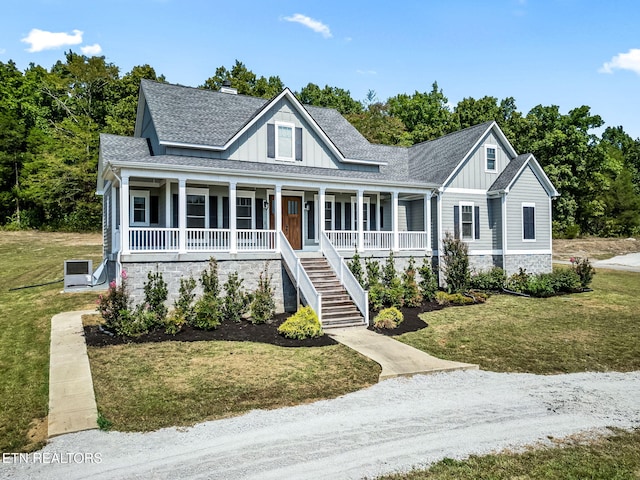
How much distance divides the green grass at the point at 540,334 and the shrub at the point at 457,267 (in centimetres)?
138

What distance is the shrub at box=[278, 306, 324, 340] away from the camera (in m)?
12.0

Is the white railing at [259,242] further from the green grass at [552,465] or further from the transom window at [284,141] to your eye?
the green grass at [552,465]

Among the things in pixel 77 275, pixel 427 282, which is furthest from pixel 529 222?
pixel 77 275

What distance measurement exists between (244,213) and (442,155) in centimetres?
1079

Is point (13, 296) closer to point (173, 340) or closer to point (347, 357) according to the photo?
point (173, 340)

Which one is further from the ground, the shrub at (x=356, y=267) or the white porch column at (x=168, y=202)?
the white porch column at (x=168, y=202)

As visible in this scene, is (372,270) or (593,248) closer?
(372,270)

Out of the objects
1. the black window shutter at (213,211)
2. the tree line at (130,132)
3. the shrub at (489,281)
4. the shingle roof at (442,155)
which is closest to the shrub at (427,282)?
the shrub at (489,281)

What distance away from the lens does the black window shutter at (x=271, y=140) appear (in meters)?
18.1

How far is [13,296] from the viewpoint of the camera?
17422 millimetres

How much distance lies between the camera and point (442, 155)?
22.7 m

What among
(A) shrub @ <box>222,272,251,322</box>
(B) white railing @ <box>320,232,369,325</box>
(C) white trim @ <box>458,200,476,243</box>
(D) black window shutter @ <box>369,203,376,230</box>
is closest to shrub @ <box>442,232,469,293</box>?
(C) white trim @ <box>458,200,476,243</box>

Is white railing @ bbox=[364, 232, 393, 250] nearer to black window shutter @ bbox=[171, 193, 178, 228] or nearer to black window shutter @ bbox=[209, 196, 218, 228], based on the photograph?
black window shutter @ bbox=[209, 196, 218, 228]

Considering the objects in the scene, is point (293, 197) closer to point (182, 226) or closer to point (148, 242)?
point (182, 226)
